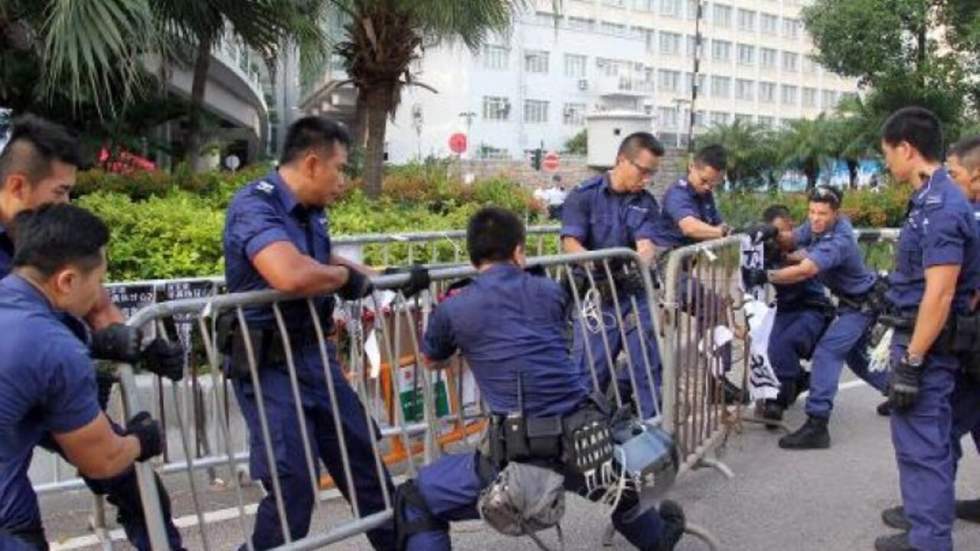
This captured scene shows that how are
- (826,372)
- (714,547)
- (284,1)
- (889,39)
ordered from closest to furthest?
(714,547), (826,372), (284,1), (889,39)

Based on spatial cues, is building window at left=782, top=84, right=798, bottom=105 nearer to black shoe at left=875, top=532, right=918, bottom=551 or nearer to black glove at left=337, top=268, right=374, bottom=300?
black shoe at left=875, top=532, right=918, bottom=551

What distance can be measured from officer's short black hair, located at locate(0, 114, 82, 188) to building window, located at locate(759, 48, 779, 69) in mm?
80620

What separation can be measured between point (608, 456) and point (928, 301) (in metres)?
1.44

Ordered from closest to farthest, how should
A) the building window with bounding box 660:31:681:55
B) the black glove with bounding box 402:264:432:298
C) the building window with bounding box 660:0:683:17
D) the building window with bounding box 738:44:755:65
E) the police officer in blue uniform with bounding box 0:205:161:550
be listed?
the police officer in blue uniform with bounding box 0:205:161:550
the black glove with bounding box 402:264:432:298
the building window with bounding box 660:0:683:17
the building window with bounding box 660:31:681:55
the building window with bounding box 738:44:755:65

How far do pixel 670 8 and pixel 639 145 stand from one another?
7219 centimetres

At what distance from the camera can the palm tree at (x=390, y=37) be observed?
10656 millimetres

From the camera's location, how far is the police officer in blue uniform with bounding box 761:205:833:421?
21.6 feet

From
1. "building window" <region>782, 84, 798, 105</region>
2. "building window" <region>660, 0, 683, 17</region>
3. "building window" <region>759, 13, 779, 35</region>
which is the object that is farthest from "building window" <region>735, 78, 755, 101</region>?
"building window" <region>660, 0, 683, 17</region>

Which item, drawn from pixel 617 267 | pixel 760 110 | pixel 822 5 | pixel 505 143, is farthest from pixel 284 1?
pixel 760 110

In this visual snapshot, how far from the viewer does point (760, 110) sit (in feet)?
262

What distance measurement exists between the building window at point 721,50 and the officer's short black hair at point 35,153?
75.9m

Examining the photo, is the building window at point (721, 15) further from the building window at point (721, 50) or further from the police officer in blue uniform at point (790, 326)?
the police officer in blue uniform at point (790, 326)

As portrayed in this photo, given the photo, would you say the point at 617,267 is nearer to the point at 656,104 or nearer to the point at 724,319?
the point at 724,319

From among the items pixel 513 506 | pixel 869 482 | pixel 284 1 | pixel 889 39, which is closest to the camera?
pixel 513 506
